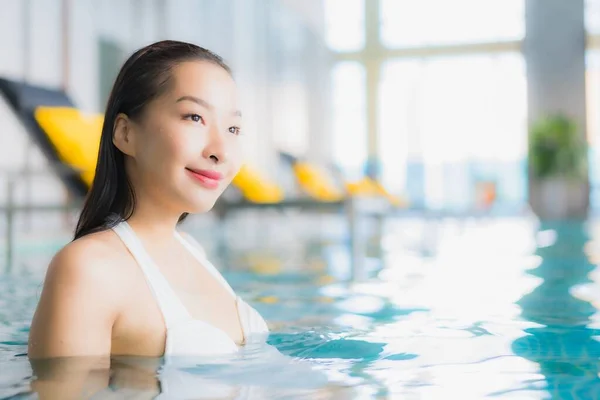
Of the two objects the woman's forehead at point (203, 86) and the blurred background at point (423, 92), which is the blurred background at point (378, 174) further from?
the woman's forehead at point (203, 86)

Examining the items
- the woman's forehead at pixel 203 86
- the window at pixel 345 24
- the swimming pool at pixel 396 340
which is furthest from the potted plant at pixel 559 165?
the woman's forehead at pixel 203 86

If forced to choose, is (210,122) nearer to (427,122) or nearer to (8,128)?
(8,128)

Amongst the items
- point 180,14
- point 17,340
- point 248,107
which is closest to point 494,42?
point 248,107

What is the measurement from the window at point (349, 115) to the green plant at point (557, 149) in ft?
12.2

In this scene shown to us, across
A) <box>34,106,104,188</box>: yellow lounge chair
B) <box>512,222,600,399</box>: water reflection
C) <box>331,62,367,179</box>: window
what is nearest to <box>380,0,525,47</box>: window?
<box>331,62,367,179</box>: window

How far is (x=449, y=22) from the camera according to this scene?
1545 centimetres

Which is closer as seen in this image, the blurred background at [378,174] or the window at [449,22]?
the blurred background at [378,174]

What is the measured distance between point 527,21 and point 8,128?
10.9 metres

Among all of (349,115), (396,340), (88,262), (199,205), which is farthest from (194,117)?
(349,115)

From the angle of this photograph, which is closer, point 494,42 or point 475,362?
point 475,362

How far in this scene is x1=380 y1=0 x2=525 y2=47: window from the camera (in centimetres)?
1508

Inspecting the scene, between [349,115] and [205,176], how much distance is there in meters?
14.9

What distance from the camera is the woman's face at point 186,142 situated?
1.22 m

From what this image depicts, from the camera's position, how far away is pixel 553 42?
47.1 ft
